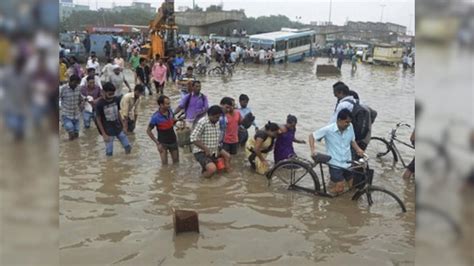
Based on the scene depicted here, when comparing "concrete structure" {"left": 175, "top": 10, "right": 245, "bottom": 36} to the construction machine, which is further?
"concrete structure" {"left": 175, "top": 10, "right": 245, "bottom": 36}

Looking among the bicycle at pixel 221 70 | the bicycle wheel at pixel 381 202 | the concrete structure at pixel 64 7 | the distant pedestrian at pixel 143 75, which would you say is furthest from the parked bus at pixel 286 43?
the concrete structure at pixel 64 7

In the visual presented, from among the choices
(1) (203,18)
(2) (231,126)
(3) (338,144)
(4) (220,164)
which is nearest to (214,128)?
(4) (220,164)

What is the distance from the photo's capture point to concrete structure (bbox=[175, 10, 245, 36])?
164 ft

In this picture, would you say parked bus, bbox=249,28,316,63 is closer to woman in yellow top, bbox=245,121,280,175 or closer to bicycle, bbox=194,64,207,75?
bicycle, bbox=194,64,207,75

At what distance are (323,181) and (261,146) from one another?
49.0 inches

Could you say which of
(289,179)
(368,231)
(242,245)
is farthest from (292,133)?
(242,245)

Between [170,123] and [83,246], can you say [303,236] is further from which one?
[170,123]

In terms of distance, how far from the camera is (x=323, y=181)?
632 centimetres

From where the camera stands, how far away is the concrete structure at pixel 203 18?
164ft

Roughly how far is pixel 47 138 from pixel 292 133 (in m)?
6.41

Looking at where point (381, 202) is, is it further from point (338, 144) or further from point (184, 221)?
point (184, 221)

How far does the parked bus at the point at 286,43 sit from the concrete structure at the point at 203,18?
50.0 ft

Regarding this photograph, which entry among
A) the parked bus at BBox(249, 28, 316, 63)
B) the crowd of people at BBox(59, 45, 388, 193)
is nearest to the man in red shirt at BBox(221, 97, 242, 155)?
the crowd of people at BBox(59, 45, 388, 193)

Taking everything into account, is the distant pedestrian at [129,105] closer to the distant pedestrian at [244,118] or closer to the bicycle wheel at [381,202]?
the distant pedestrian at [244,118]
